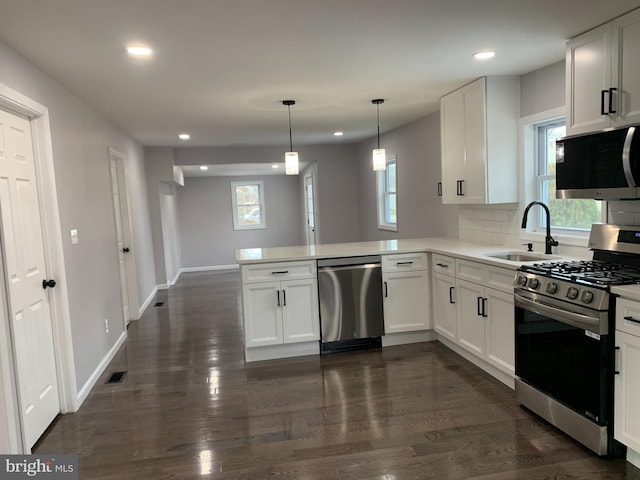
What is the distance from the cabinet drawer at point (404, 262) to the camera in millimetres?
4098

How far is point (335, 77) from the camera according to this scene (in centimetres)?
349

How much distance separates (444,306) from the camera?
3.98m

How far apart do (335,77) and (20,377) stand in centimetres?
294

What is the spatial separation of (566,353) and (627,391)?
1.14ft

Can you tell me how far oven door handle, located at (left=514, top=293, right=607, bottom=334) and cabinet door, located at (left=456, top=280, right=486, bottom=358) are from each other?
0.58 m

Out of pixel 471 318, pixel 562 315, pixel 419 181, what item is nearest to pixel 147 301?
pixel 419 181

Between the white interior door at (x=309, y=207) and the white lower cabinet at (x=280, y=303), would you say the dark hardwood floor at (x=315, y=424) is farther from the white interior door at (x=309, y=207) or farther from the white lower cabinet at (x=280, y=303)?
the white interior door at (x=309, y=207)

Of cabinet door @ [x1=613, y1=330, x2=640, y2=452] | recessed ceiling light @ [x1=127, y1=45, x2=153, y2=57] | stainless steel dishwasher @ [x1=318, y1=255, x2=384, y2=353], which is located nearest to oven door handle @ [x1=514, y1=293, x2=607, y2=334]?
cabinet door @ [x1=613, y1=330, x2=640, y2=452]

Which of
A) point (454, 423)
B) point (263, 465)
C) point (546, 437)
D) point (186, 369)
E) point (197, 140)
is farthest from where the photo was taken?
point (197, 140)

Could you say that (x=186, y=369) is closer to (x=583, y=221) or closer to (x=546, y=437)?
(x=546, y=437)

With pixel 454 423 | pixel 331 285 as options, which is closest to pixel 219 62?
pixel 331 285

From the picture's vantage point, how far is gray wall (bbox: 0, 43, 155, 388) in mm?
3029

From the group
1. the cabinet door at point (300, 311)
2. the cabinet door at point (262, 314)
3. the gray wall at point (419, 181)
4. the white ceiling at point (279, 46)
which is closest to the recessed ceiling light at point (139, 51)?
the white ceiling at point (279, 46)

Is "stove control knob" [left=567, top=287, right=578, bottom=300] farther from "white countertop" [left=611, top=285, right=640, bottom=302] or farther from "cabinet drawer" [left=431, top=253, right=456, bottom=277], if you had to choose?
"cabinet drawer" [left=431, top=253, right=456, bottom=277]
